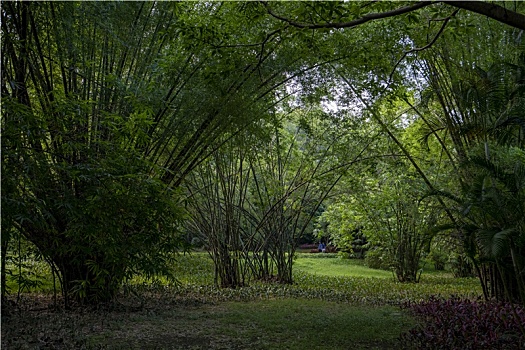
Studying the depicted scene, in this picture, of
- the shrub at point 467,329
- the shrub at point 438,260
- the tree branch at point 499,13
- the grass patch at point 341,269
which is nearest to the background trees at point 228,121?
the tree branch at point 499,13

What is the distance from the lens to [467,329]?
3.12 metres

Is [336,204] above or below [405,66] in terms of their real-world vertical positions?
below

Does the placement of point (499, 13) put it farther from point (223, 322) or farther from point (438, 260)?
point (438, 260)

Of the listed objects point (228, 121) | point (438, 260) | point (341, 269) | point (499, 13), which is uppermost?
point (228, 121)

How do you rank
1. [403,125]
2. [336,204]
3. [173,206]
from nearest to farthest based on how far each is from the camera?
1. [173,206]
2. [403,125]
3. [336,204]

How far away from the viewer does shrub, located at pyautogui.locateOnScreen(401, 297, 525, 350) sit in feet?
9.27

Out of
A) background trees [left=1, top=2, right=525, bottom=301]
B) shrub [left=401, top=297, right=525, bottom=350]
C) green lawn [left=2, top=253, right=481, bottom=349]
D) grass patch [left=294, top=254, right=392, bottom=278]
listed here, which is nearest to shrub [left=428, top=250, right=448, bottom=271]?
grass patch [left=294, top=254, right=392, bottom=278]

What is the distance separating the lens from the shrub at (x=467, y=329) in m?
2.82

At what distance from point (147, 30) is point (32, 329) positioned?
2739mm

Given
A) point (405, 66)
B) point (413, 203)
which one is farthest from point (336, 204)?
point (405, 66)

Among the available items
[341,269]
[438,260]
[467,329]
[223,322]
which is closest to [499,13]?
[467,329]

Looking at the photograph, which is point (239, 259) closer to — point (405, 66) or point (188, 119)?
point (188, 119)

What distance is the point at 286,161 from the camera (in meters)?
7.17

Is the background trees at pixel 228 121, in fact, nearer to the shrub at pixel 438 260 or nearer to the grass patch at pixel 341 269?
the grass patch at pixel 341 269
